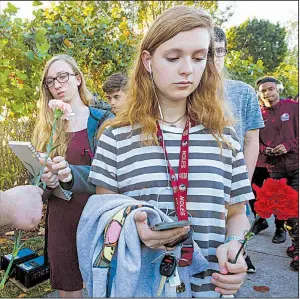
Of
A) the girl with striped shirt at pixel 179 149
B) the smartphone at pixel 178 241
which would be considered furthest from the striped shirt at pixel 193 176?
the smartphone at pixel 178 241

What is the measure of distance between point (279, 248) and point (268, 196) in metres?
3.78

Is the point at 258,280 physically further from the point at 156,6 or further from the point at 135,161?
the point at 156,6

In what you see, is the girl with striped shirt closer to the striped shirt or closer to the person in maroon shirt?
the striped shirt

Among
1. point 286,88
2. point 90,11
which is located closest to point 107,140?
point 90,11

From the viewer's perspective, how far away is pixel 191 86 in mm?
1527

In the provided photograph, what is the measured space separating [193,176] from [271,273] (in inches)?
114

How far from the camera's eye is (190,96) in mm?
1692

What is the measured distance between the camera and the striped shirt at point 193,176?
1.48m

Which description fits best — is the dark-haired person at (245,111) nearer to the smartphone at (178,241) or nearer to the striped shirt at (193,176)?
the striped shirt at (193,176)

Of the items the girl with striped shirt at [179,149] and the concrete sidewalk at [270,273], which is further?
the concrete sidewalk at [270,273]

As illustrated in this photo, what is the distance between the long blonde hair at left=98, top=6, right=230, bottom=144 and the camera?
1.50 metres

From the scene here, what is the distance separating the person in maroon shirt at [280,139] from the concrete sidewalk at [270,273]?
163 millimetres

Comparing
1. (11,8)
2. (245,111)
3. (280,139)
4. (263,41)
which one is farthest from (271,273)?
(263,41)

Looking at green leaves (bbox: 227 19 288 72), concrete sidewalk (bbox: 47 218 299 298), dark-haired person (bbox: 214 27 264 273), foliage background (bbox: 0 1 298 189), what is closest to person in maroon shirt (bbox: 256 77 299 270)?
concrete sidewalk (bbox: 47 218 299 298)
